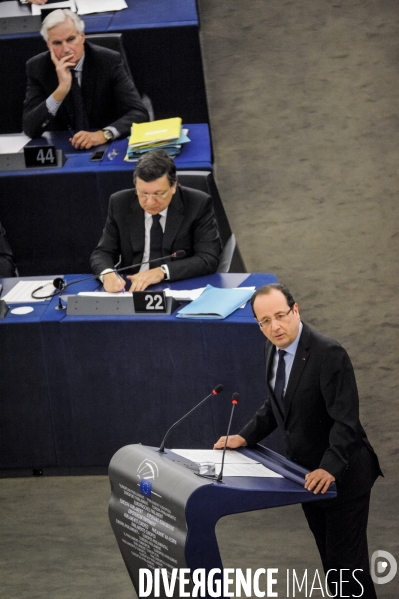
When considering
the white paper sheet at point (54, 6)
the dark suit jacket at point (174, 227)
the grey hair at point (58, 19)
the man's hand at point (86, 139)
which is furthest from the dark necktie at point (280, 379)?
the white paper sheet at point (54, 6)

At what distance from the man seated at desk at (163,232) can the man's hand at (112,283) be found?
0.07 m

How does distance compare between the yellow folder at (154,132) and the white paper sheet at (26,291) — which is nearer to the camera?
the white paper sheet at (26,291)

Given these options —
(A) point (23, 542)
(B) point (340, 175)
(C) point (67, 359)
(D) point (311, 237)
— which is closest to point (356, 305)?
(D) point (311, 237)

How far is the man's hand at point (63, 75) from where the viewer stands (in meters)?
5.48

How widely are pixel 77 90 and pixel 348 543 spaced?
11.5ft

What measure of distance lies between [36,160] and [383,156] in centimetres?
245

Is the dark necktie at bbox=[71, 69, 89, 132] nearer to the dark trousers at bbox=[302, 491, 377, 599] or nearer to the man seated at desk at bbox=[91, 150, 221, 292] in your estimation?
the man seated at desk at bbox=[91, 150, 221, 292]

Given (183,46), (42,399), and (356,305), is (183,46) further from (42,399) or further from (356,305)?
(42,399)

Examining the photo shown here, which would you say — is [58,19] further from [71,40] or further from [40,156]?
[40,156]

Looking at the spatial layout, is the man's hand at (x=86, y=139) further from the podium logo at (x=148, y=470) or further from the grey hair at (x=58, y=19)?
the podium logo at (x=148, y=470)

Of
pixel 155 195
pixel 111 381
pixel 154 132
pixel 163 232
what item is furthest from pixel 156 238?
pixel 154 132

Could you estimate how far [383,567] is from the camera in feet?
11.5

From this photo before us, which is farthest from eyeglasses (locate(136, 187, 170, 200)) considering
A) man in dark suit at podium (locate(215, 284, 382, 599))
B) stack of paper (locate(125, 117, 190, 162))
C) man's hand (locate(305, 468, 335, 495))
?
man's hand (locate(305, 468, 335, 495))

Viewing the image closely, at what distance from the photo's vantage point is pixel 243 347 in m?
3.96
